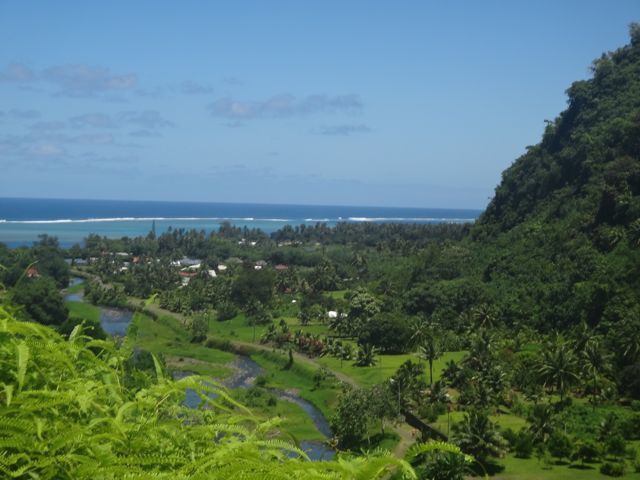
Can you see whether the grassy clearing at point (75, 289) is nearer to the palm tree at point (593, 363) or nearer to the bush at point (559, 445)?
the palm tree at point (593, 363)

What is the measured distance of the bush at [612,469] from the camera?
31.8m

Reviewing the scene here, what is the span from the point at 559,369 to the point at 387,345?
21368mm

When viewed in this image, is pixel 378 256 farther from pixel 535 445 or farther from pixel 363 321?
pixel 535 445

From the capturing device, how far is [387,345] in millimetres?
60719

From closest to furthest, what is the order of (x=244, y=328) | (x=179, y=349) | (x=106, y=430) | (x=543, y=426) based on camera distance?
(x=106, y=430) → (x=543, y=426) → (x=179, y=349) → (x=244, y=328)

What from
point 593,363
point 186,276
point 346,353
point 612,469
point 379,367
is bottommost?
point 379,367

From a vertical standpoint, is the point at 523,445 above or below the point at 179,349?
above

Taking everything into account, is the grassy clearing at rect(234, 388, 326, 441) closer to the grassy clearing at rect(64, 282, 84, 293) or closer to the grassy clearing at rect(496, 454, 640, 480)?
the grassy clearing at rect(496, 454, 640, 480)

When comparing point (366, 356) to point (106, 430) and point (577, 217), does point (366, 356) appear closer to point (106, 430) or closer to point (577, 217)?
point (577, 217)

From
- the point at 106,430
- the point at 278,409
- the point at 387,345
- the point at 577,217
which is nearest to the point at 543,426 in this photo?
the point at 278,409

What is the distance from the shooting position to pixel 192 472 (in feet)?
8.75

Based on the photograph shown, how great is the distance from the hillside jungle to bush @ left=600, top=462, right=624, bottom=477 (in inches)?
3.6

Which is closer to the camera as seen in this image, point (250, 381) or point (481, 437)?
point (481, 437)

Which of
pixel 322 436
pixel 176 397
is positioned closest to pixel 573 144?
pixel 322 436
